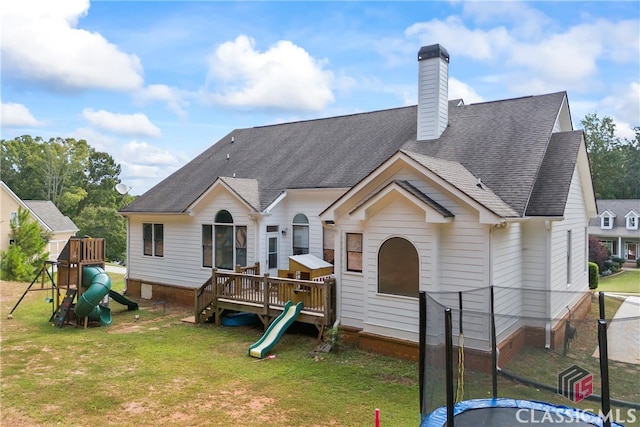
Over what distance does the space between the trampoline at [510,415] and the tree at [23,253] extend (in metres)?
27.1

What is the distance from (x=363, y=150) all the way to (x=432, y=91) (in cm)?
299

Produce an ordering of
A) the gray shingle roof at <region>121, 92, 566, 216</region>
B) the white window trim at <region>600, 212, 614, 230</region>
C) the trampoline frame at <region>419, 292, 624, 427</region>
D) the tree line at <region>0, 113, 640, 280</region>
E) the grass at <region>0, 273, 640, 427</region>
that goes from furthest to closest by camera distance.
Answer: the tree line at <region>0, 113, 640, 280</region> < the white window trim at <region>600, 212, 614, 230</region> < the gray shingle roof at <region>121, 92, 566, 216</region> < the grass at <region>0, 273, 640, 427</region> < the trampoline frame at <region>419, 292, 624, 427</region>

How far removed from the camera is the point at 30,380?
8609 millimetres

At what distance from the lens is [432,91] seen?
44.6ft

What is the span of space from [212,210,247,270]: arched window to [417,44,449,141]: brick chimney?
21.8 ft

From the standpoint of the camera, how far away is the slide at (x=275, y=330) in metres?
9.93

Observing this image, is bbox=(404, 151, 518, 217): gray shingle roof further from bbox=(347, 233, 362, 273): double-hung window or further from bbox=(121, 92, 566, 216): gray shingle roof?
bbox=(347, 233, 362, 273): double-hung window

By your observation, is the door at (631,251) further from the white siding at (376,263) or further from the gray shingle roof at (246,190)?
the white siding at (376,263)

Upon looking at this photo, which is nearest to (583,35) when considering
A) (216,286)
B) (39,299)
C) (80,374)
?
(216,286)

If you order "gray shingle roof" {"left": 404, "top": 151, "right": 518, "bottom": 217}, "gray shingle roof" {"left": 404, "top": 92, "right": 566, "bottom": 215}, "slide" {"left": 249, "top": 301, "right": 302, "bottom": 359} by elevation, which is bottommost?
"slide" {"left": 249, "top": 301, "right": 302, "bottom": 359}

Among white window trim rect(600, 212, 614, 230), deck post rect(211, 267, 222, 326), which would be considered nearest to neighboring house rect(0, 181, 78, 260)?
deck post rect(211, 267, 222, 326)

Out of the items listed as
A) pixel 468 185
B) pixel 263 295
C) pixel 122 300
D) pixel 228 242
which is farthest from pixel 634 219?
pixel 122 300

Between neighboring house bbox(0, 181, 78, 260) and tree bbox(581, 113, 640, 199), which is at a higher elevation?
tree bbox(581, 113, 640, 199)

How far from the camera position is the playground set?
41.4 feet
